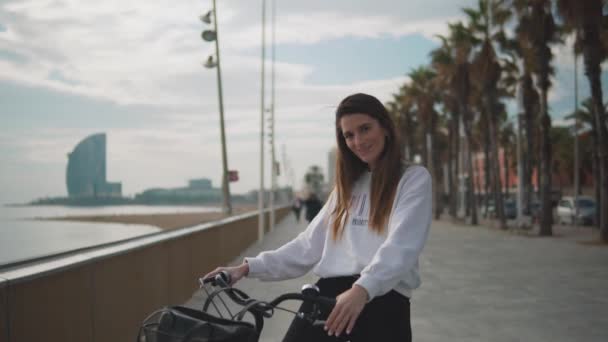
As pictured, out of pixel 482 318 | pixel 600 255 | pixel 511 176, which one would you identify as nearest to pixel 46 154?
pixel 482 318

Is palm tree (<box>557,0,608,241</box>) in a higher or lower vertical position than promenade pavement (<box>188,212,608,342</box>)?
higher

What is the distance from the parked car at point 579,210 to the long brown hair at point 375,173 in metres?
34.7

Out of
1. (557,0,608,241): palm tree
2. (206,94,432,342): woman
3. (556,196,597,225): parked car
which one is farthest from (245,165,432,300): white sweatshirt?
(556,196,597,225): parked car

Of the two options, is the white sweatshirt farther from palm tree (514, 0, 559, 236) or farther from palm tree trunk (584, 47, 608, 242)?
Answer: palm tree (514, 0, 559, 236)

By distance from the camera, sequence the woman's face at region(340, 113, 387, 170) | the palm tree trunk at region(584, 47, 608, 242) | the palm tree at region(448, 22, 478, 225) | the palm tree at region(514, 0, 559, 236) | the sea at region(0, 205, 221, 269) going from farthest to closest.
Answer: the palm tree at region(448, 22, 478, 225)
the palm tree at region(514, 0, 559, 236)
the palm tree trunk at region(584, 47, 608, 242)
the sea at region(0, 205, 221, 269)
the woman's face at region(340, 113, 387, 170)

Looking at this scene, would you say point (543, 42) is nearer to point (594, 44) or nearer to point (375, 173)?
point (594, 44)

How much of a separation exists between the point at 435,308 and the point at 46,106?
557cm

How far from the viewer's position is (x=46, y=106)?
5.84 meters

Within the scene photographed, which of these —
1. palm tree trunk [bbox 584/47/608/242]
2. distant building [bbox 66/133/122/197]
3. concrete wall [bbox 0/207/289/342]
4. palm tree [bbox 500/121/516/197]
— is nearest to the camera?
concrete wall [bbox 0/207/289/342]

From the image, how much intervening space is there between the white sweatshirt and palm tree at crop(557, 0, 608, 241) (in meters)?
18.5

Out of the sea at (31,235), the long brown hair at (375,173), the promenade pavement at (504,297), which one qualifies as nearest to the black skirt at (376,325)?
the long brown hair at (375,173)

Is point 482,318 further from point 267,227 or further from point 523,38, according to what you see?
point 267,227

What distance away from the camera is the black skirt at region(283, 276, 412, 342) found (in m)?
2.40

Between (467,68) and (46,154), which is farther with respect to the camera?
(467,68)
